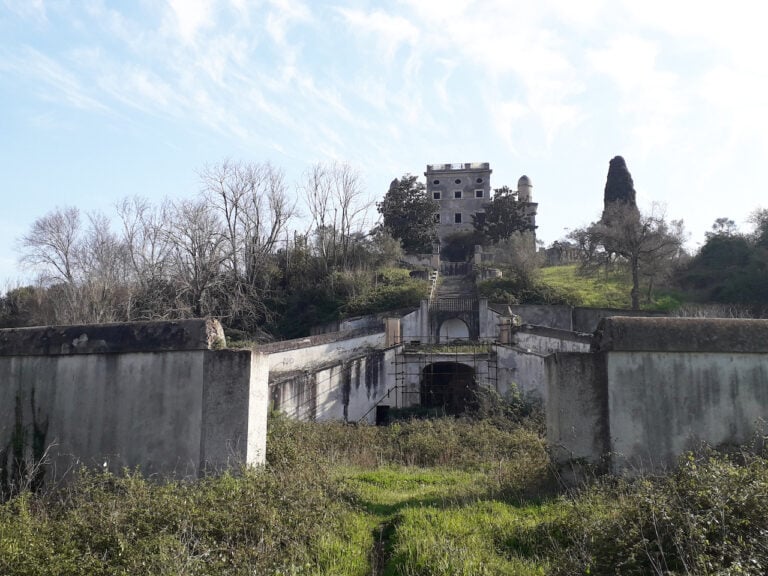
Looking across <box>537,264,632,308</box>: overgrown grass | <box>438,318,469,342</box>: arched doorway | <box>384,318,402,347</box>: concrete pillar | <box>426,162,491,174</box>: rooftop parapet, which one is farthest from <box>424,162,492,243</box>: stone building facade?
<box>384,318,402,347</box>: concrete pillar

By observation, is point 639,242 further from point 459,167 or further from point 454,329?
point 459,167

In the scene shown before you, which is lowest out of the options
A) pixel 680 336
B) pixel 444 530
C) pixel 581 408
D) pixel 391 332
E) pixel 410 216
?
pixel 444 530

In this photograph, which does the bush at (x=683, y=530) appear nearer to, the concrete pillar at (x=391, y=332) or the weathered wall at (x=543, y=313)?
the concrete pillar at (x=391, y=332)

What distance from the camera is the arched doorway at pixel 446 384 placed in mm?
22969

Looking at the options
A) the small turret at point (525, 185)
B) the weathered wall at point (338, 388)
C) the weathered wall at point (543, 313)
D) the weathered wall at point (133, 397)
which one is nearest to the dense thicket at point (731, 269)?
the weathered wall at point (543, 313)

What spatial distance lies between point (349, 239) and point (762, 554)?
36396 millimetres

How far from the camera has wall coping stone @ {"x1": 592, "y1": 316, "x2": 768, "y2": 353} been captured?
6.84 metres

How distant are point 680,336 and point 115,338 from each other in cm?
623

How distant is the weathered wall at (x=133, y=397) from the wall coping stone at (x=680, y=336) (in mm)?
3887

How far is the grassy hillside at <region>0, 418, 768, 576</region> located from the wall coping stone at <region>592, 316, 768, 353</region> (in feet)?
3.86

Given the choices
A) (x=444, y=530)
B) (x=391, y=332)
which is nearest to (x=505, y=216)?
(x=391, y=332)

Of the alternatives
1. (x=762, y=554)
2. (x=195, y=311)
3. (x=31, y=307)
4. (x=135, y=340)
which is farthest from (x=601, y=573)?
(x=31, y=307)

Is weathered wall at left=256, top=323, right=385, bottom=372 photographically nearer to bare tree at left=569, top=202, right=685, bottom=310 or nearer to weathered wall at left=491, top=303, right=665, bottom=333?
weathered wall at left=491, top=303, right=665, bottom=333

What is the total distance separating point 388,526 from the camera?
630 centimetres
